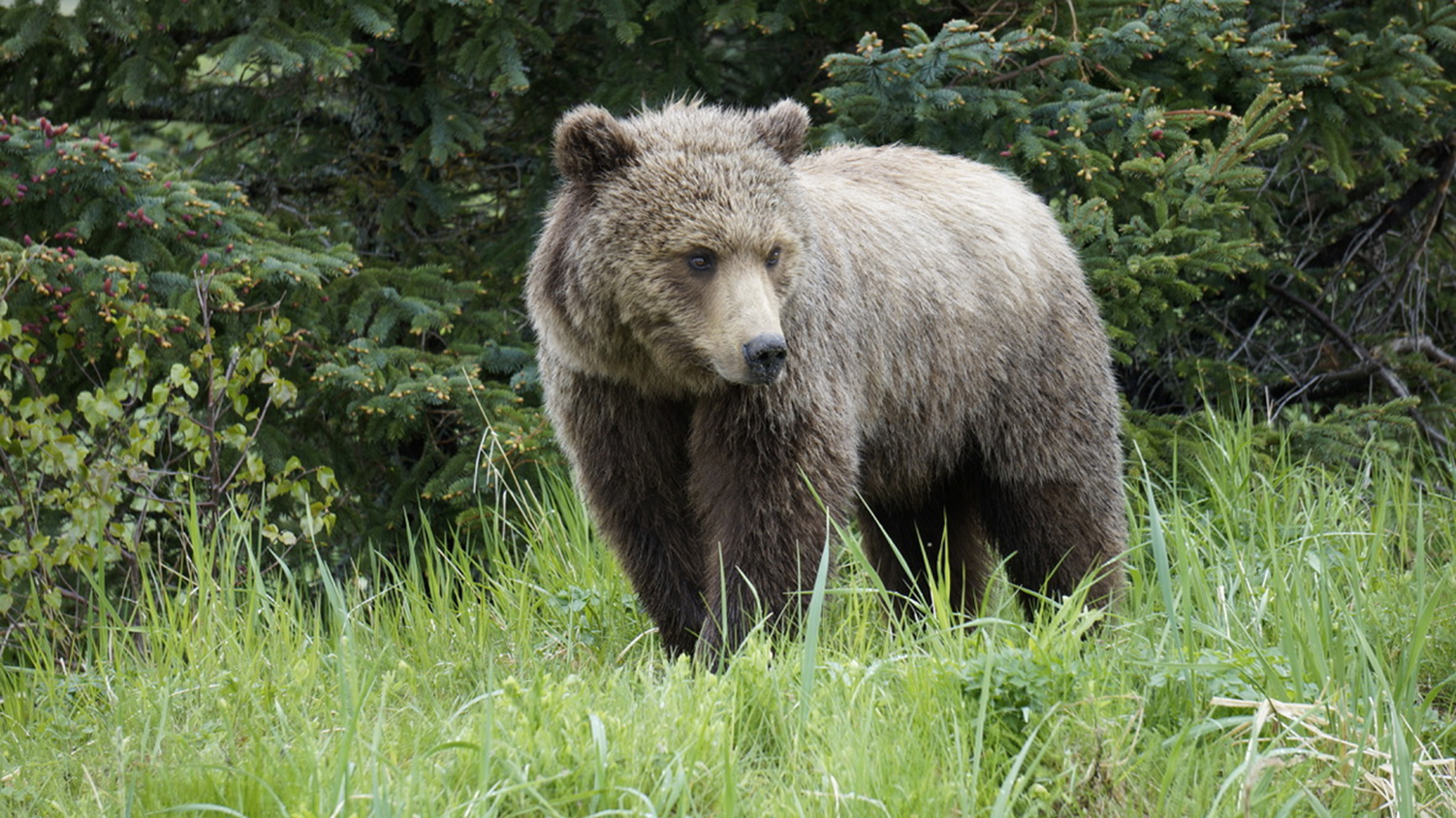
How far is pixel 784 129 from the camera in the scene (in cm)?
425

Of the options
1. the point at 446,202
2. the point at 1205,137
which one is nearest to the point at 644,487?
the point at 446,202

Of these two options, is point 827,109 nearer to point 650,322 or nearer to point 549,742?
point 650,322

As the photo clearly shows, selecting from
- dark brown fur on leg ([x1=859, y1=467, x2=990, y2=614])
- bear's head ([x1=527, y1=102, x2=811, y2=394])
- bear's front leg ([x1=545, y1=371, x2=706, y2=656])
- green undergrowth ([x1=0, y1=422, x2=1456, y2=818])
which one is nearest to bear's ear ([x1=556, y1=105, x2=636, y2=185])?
bear's head ([x1=527, y1=102, x2=811, y2=394])

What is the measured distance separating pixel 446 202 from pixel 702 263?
318cm

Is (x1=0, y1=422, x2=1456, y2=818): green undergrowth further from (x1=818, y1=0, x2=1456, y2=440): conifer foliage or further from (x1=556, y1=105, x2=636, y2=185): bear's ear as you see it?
(x1=818, y1=0, x2=1456, y2=440): conifer foliage

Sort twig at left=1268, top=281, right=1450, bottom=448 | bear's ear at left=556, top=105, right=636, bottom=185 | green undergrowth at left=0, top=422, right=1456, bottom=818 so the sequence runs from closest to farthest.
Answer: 1. green undergrowth at left=0, top=422, right=1456, bottom=818
2. bear's ear at left=556, top=105, right=636, bottom=185
3. twig at left=1268, top=281, right=1450, bottom=448

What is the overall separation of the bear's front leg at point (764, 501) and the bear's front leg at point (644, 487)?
222mm

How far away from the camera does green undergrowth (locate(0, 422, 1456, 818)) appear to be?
2.81 metres

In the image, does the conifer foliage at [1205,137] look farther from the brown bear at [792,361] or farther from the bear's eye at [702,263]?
the bear's eye at [702,263]

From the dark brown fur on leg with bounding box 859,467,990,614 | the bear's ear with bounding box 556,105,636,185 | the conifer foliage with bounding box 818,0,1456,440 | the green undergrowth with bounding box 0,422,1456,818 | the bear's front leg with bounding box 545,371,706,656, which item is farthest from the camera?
the conifer foliage with bounding box 818,0,1456,440

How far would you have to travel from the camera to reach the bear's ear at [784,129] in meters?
4.22

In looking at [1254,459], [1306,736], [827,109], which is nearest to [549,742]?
[1306,736]

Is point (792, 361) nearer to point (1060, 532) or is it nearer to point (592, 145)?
point (592, 145)

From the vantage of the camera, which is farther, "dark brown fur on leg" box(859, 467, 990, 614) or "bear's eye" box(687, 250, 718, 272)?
"dark brown fur on leg" box(859, 467, 990, 614)
